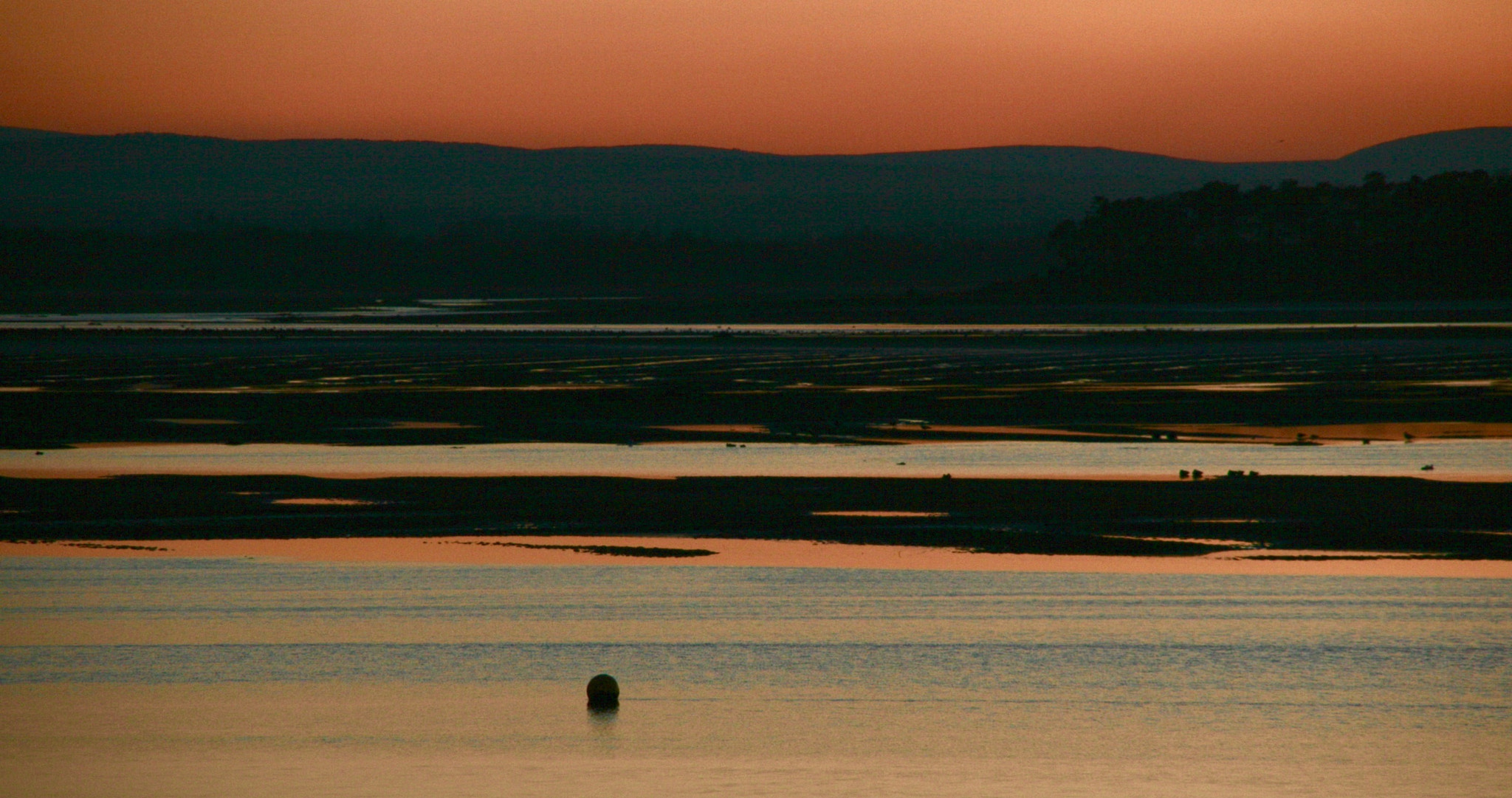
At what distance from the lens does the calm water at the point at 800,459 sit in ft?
79.5

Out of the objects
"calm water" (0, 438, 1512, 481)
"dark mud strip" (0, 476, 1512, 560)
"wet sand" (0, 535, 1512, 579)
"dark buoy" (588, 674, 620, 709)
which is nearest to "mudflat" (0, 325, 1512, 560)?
"dark mud strip" (0, 476, 1512, 560)

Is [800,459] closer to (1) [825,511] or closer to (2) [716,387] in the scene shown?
(1) [825,511]

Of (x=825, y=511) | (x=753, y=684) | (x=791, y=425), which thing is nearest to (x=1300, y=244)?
(x=791, y=425)

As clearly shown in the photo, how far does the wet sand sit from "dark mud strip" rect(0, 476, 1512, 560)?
37 cm

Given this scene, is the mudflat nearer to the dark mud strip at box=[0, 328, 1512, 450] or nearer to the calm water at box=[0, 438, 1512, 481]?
the dark mud strip at box=[0, 328, 1512, 450]

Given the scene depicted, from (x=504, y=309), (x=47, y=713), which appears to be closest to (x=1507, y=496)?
(x=47, y=713)

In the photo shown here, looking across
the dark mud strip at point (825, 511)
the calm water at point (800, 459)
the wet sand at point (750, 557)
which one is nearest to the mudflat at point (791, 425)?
the dark mud strip at point (825, 511)

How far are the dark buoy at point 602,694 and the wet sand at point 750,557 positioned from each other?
5140 millimetres

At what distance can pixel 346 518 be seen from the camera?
1994 cm

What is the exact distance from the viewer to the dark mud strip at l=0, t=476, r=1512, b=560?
720 inches

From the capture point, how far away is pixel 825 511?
800 inches

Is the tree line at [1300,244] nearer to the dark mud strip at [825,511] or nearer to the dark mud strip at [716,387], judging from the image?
the dark mud strip at [716,387]

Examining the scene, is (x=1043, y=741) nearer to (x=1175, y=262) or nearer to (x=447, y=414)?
(x=447, y=414)

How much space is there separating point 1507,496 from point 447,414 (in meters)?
Answer: 18.8
